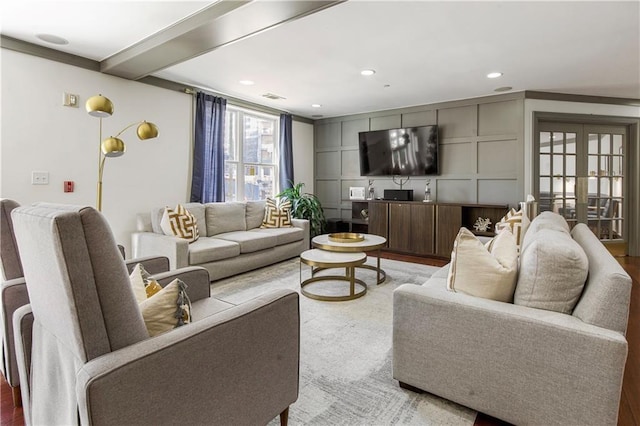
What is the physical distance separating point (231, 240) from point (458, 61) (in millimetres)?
3252

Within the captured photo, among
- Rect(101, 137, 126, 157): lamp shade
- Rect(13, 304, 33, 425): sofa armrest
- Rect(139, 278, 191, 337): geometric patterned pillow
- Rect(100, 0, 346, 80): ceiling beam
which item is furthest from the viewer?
Rect(101, 137, 126, 157): lamp shade

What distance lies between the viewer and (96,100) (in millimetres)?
2383

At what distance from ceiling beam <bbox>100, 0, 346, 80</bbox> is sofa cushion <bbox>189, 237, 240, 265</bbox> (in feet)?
6.20

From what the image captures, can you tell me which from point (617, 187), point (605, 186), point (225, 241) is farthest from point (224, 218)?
point (617, 187)

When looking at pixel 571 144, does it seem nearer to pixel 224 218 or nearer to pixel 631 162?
pixel 631 162

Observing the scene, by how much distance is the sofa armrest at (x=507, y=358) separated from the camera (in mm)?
1315

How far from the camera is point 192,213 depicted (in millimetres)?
4164

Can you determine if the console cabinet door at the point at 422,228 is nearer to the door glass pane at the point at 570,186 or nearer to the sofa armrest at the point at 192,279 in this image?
the door glass pane at the point at 570,186

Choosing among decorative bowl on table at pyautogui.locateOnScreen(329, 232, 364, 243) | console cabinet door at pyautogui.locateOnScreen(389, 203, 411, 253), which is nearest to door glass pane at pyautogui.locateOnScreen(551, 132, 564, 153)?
console cabinet door at pyautogui.locateOnScreen(389, 203, 411, 253)

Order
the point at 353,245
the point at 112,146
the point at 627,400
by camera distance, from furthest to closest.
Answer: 1. the point at 353,245
2. the point at 112,146
3. the point at 627,400

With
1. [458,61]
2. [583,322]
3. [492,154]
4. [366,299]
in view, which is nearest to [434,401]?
[583,322]

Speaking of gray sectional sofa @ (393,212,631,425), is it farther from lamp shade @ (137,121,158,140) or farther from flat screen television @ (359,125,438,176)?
flat screen television @ (359,125,438,176)

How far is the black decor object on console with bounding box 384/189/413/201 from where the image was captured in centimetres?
554

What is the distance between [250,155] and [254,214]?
45.0 inches
